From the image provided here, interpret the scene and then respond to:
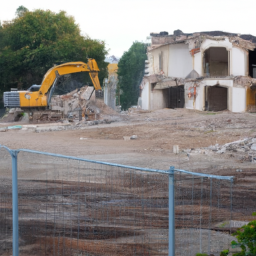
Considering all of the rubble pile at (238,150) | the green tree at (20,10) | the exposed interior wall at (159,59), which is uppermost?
the green tree at (20,10)

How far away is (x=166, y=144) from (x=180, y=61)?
72.5 feet

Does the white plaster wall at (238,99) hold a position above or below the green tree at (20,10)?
below

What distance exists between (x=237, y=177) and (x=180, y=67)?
2805 centimetres

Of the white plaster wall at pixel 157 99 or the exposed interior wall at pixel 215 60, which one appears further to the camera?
the white plaster wall at pixel 157 99

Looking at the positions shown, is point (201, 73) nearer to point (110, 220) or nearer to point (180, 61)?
point (180, 61)

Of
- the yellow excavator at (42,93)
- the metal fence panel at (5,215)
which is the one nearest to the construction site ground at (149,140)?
the yellow excavator at (42,93)

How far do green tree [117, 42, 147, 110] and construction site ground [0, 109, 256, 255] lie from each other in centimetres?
2743

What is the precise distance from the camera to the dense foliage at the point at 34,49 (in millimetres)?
39188

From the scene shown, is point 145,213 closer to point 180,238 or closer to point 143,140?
point 180,238

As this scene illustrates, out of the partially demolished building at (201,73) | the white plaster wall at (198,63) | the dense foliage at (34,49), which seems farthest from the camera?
the dense foliage at (34,49)

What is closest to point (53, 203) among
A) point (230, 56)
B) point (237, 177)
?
point (237, 177)

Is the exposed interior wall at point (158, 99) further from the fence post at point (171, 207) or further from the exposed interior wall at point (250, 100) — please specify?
the fence post at point (171, 207)

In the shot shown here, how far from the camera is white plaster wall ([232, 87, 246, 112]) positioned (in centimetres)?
3189

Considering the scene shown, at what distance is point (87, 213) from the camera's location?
258 inches
